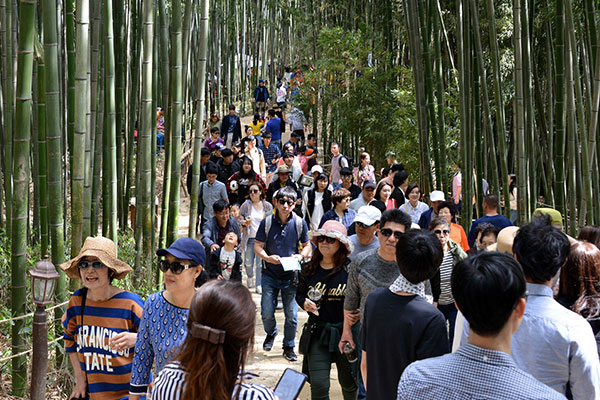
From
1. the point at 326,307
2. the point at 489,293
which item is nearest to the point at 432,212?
the point at 326,307

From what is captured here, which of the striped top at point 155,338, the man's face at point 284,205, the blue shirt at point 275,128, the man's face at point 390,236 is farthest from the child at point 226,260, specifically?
the blue shirt at point 275,128

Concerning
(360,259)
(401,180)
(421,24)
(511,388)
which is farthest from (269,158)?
(511,388)

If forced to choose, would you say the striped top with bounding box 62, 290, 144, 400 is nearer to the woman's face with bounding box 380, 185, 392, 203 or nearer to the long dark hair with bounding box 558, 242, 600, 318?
the long dark hair with bounding box 558, 242, 600, 318

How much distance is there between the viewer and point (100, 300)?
2.47 m

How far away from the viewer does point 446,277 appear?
11.6ft

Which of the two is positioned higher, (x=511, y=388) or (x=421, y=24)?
(x=421, y=24)

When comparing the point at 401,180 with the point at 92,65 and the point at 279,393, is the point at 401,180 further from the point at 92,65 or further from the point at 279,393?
the point at 279,393

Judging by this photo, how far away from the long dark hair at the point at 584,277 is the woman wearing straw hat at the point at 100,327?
1.41 m

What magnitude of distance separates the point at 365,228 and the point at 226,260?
1454mm

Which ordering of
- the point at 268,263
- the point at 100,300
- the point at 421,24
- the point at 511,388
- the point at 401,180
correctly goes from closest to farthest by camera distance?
the point at 511,388 → the point at 100,300 → the point at 268,263 → the point at 421,24 → the point at 401,180

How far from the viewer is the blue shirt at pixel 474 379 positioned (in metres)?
1.35

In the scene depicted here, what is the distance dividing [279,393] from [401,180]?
471 centimetres

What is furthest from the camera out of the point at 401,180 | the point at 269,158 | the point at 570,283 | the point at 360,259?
the point at 269,158

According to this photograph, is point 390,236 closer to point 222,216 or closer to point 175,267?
point 175,267
